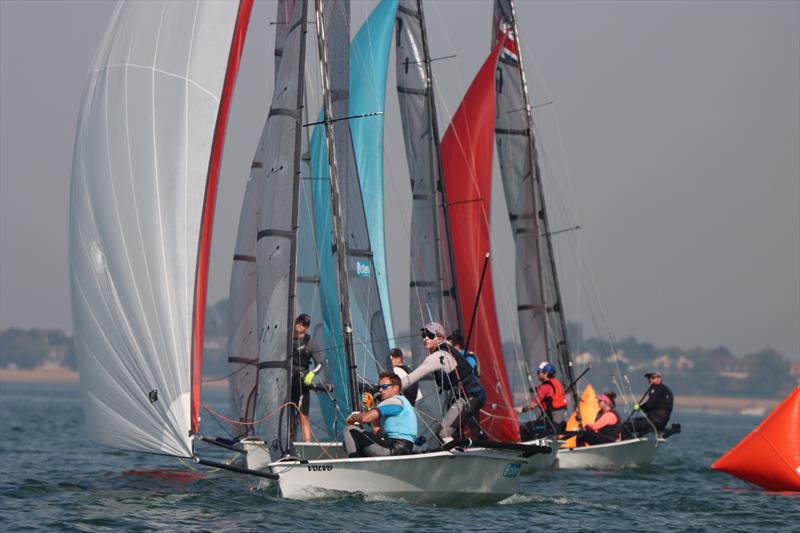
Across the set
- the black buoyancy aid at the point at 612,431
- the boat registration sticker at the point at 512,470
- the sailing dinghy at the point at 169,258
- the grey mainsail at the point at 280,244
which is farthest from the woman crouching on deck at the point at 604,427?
the grey mainsail at the point at 280,244

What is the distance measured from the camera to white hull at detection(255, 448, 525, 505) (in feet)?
51.8

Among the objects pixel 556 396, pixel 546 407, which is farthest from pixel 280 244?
pixel 556 396

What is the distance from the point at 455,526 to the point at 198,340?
3.76 m

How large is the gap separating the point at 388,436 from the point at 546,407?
8868 mm

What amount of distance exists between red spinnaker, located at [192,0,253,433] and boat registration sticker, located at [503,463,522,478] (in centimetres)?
389

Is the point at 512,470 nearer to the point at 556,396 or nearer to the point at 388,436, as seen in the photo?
the point at 388,436

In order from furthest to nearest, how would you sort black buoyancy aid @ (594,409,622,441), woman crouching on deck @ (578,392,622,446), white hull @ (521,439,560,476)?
black buoyancy aid @ (594,409,622,441), woman crouching on deck @ (578,392,622,446), white hull @ (521,439,560,476)

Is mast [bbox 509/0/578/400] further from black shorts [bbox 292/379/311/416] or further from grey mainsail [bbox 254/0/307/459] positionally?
grey mainsail [bbox 254/0/307/459]

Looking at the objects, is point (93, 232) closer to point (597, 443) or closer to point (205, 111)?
point (205, 111)

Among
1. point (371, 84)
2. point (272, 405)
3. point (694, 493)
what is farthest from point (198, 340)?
point (694, 493)

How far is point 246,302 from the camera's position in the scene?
73.5 ft

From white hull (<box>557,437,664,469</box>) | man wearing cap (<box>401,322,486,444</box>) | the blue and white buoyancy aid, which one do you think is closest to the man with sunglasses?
the blue and white buoyancy aid

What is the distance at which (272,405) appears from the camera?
54.7 feet

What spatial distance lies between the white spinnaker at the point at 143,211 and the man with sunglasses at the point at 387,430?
204cm
